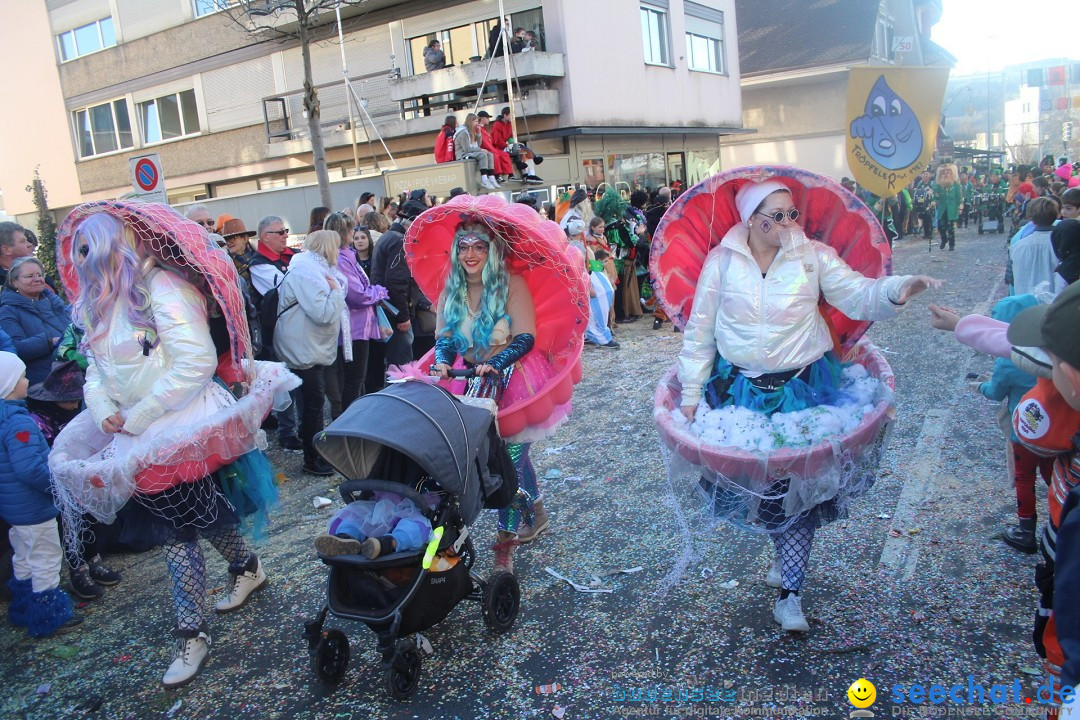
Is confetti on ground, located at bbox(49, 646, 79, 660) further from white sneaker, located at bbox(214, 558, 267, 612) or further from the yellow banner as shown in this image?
the yellow banner

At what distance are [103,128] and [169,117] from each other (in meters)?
3.36

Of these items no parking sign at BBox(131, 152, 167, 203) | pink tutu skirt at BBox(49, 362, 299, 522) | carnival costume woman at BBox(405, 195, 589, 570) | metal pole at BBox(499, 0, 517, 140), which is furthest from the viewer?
metal pole at BBox(499, 0, 517, 140)

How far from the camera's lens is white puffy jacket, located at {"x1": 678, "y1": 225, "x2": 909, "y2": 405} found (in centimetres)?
337

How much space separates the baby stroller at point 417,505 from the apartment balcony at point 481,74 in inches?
610

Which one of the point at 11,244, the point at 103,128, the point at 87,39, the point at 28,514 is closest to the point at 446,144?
the point at 11,244

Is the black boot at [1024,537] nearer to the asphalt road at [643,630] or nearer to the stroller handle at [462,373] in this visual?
the asphalt road at [643,630]

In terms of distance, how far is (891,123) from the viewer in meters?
5.52

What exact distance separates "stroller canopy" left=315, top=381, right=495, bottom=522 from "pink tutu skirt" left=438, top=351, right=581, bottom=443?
422 millimetres

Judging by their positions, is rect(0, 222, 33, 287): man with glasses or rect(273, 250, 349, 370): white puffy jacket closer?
rect(0, 222, 33, 287): man with glasses

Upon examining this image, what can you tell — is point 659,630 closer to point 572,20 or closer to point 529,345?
point 529,345

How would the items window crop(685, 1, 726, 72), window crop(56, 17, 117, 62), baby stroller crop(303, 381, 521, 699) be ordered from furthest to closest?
1. window crop(56, 17, 117, 62)
2. window crop(685, 1, 726, 72)
3. baby stroller crop(303, 381, 521, 699)

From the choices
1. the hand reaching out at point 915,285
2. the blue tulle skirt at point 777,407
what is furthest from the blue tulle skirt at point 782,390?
the hand reaching out at point 915,285

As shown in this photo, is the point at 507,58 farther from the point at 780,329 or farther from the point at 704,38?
the point at 780,329

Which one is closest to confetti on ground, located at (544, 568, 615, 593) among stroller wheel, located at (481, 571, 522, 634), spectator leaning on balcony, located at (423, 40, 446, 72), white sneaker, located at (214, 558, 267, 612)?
stroller wheel, located at (481, 571, 522, 634)
